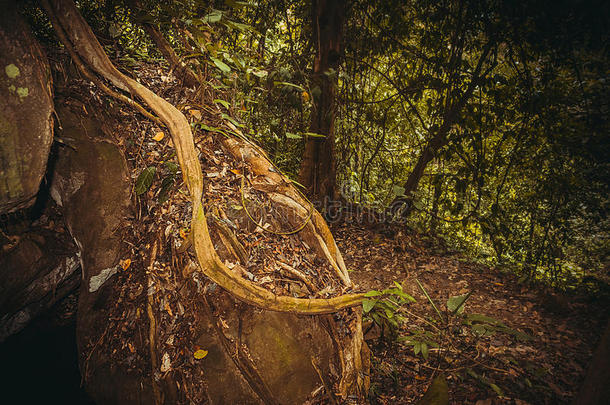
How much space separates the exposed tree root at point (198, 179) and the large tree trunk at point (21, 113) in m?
0.34

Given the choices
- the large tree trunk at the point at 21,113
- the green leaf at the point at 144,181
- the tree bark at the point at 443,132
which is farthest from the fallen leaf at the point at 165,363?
the tree bark at the point at 443,132

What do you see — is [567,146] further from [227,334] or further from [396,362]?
[227,334]

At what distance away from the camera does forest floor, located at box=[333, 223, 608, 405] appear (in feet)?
6.87

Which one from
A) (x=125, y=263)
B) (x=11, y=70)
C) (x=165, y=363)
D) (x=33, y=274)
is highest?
(x=11, y=70)

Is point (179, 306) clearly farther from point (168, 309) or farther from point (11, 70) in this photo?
point (11, 70)

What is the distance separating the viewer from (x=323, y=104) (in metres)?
4.26

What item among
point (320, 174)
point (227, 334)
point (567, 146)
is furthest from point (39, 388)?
point (567, 146)

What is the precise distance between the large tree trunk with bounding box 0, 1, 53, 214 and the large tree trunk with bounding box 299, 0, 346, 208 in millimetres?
2528

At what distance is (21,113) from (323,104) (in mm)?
3589

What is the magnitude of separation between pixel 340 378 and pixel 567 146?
13.0 feet

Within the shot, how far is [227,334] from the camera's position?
1771mm

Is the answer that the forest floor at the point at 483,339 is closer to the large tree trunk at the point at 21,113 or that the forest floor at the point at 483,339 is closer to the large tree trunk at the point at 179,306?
the large tree trunk at the point at 179,306

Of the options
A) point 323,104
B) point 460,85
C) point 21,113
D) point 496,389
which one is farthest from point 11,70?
point 460,85

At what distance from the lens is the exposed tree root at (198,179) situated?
1.71 m
